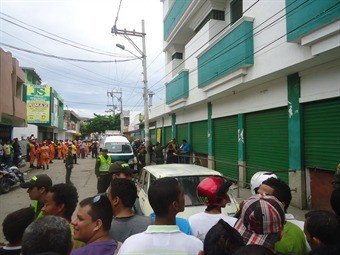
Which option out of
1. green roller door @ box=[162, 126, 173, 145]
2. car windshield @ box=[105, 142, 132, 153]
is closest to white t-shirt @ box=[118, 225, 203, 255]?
car windshield @ box=[105, 142, 132, 153]

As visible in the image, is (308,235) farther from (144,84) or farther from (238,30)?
(144,84)

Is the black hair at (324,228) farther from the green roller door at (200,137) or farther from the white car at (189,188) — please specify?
the green roller door at (200,137)

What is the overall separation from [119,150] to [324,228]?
15318 millimetres

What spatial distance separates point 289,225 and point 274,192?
0.39 meters

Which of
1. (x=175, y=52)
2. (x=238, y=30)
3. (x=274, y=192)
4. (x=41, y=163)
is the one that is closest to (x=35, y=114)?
(x=41, y=163)

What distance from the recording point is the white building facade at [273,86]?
6.88 metres

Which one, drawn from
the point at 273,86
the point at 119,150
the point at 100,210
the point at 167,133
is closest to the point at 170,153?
the point at 119,150

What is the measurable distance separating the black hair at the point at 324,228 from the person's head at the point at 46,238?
161 centimetres

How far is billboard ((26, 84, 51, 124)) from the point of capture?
29.4 m

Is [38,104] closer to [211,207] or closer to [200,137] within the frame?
[200,137]

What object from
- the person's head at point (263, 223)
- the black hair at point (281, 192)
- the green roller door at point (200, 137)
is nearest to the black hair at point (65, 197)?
the person's head at point (263, 223)

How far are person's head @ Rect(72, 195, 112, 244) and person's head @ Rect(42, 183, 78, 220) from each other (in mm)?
756

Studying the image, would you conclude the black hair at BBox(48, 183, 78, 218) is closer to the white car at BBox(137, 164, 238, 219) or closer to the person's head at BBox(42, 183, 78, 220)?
the person's head at BBox(42, 183, 78, 220)

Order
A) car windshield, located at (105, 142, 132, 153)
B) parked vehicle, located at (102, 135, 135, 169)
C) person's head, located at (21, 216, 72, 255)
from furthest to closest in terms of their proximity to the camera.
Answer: car windshield, located at (105, 142, 132, 153), parked vehicle, located at (102, 135, 135, 169), person's head, located at (21, 216, 72, 255)
